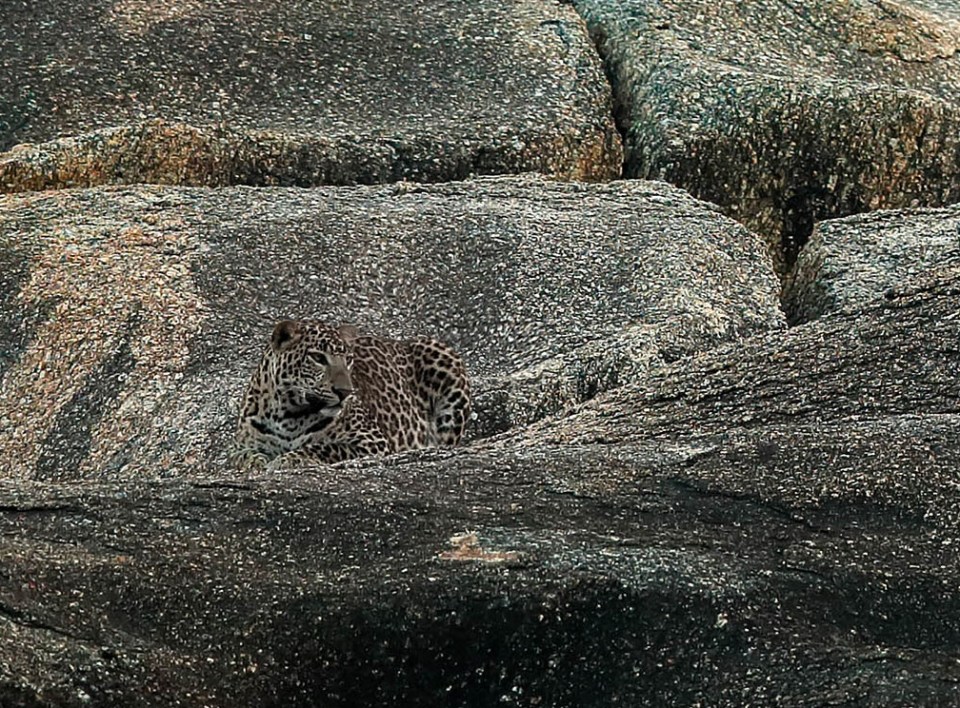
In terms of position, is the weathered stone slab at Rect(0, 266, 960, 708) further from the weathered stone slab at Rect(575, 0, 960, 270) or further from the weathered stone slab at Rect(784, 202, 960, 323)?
the weathered stone slab at Rect(575, 0, 960, 270)

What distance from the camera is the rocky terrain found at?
505 cm

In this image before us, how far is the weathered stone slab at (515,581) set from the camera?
16.2 feet

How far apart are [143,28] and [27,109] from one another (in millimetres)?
1025

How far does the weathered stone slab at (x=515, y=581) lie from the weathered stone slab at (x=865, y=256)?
377cm

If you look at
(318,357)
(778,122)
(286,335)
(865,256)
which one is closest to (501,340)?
(318,357)

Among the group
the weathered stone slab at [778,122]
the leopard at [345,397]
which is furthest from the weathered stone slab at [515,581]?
the weathered stone slab at [778,122]

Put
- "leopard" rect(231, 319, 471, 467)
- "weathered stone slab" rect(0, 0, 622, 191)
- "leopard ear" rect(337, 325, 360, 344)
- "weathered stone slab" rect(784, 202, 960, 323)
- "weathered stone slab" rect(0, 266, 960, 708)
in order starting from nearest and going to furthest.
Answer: "weathered stone slab" rect(0, 266, 960, 708) < "leopard" rect(231, 319, 471, 467) < "leopard ear" rect(337, 325, 360, 344) < "weathered stone slab" rect(784, 202, 960, 323) < "weathered stone slab" rect(0, 0, 622, 191)

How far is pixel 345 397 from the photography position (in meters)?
9.63

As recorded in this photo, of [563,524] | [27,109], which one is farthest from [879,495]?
[27,109]

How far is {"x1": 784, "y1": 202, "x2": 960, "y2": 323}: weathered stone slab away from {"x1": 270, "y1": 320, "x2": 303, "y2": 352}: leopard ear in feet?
8.43

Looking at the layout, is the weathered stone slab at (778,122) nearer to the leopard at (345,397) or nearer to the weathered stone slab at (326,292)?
the weathered stone slab at (326,292)

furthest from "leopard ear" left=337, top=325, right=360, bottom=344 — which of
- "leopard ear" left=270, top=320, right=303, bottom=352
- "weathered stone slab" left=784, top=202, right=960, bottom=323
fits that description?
"weathered stone slab" left=784, top=202, right=960, bottom=323

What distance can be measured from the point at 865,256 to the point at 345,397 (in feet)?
8.86

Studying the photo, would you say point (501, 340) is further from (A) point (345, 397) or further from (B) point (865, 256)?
(B) point (865, 256)
